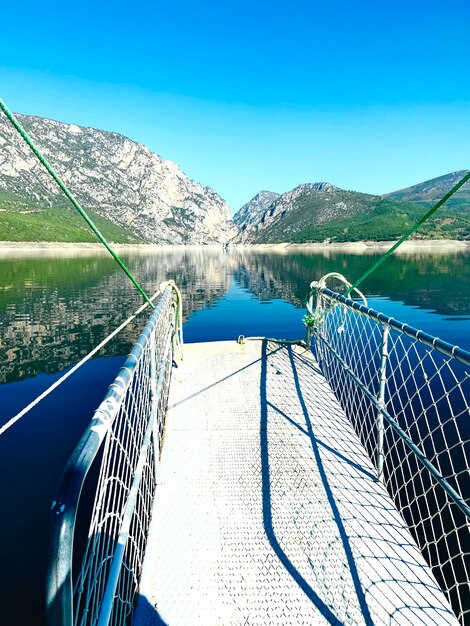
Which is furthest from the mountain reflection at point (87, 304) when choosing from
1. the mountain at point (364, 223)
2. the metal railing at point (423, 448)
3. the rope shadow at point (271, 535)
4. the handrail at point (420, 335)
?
the mountain at point (364, 223)

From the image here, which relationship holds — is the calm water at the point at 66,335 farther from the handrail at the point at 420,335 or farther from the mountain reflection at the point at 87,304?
the handrail at the point at 420,335

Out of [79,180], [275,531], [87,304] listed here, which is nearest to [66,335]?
[87,304]

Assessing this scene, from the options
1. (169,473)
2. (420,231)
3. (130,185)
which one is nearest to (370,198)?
(420,231)

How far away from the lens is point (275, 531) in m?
2.97

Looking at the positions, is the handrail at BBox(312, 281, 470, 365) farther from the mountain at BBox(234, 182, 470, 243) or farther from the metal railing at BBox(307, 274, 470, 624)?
the mountain at BBox(234, 182, 470, 243)

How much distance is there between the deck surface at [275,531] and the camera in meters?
2.38

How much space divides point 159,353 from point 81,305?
57.0ft

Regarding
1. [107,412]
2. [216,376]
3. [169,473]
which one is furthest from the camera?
[216,376]

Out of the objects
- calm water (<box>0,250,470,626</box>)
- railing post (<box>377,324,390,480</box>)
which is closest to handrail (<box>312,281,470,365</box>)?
railing post (<box>377,324,390,480</box>)

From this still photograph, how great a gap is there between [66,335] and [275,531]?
13350 mm

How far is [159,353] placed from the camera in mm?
4891

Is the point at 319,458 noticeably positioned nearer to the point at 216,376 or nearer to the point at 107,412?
the point at 216,376

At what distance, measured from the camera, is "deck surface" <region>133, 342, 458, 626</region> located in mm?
2381

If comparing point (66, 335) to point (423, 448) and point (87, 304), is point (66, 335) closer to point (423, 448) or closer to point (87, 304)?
point (87, 304)
